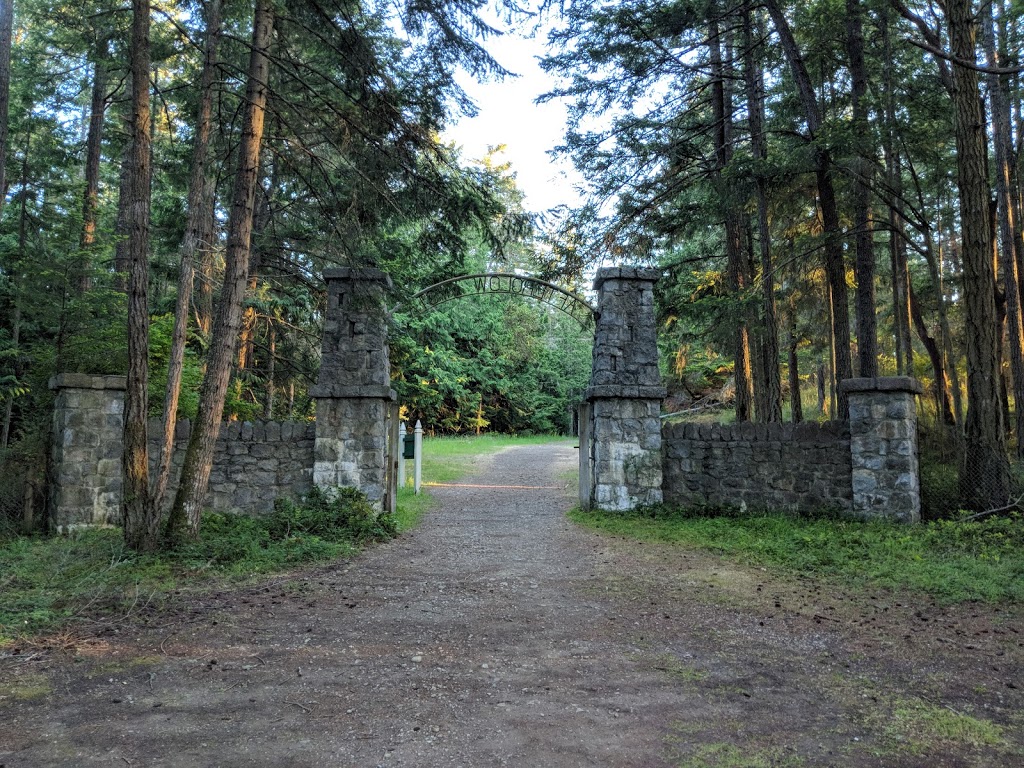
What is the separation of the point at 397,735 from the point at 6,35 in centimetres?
853

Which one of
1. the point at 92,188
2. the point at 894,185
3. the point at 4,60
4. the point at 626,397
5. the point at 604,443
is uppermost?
the point at 92,188

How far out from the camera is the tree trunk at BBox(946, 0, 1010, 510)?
7645mm

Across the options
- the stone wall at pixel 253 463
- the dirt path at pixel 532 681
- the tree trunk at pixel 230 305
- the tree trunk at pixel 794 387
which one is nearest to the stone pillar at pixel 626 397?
the tree trunk at pixel 794 387

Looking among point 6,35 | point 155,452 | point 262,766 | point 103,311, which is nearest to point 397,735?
point 262,766

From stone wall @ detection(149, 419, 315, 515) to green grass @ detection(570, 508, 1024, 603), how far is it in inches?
151

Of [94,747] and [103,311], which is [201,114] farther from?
[94,747]

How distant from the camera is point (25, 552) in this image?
6.28m

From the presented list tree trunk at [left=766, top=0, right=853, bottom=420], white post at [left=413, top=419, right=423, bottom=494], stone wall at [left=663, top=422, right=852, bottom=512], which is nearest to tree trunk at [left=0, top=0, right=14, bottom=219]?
white post at [left=413, top=419, right=423, bottom=494]

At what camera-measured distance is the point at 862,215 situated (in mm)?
9500

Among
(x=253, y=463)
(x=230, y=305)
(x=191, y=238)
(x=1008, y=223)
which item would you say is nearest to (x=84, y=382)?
(x=253, y=463)

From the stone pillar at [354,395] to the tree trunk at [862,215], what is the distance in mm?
6436

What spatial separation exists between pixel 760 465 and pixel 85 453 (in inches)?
325

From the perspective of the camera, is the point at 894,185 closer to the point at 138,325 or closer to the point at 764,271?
the point at 764,271

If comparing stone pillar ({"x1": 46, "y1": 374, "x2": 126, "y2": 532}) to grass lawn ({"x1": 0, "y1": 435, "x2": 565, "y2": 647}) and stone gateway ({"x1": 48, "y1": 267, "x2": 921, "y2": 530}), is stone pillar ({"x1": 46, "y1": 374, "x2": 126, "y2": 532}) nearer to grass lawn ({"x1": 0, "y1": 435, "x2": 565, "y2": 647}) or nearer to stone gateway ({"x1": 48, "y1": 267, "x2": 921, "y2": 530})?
stone gateway ({"x1": 48, "y1": 267, "x2": 921, "y2": 530})
